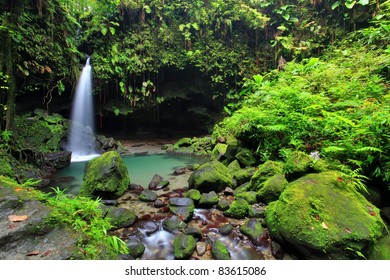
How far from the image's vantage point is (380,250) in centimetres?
268

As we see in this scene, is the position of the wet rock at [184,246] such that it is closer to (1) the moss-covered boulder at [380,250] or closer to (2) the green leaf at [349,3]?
(1) the moss-covered boulder at [380,250]

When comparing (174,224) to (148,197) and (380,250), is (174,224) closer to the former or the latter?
(148,197)

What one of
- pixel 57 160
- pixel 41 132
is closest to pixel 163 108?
pixel 41 132

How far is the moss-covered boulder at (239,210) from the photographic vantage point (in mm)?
4160

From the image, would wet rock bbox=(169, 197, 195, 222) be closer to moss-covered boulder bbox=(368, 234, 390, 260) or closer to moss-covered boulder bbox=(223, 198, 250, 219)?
moss-covered boulder bbox=(223, 198, 250, 219)

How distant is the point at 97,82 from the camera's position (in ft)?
43.8

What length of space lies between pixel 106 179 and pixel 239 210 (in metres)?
3.42

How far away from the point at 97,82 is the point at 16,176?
27.5ft

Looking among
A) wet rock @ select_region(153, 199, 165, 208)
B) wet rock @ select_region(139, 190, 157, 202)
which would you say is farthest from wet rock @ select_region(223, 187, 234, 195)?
wet rock @ select_region(139, 190, 157, 202)

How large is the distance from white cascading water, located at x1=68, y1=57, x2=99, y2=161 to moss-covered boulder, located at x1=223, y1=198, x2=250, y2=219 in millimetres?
9478

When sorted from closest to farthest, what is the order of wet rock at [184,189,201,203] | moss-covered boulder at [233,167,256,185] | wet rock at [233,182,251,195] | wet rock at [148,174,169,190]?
wet rock at [184,189,201,203], wet rock at [233,182,251,195], moss-covered boulder at [233,167,256,185], wet rock at [148,174,169,190]

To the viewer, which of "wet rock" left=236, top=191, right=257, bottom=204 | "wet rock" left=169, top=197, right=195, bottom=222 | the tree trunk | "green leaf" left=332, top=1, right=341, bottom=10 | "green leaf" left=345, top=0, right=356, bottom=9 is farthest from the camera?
"green leaf" left=332, top=1, right=341, bottom=10

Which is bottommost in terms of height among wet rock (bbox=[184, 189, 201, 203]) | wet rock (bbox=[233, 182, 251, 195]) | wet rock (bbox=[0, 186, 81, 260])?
wet rock (bbox=[184, 189, 201, 203])

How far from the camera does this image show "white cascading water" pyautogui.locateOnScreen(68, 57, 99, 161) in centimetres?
1198
